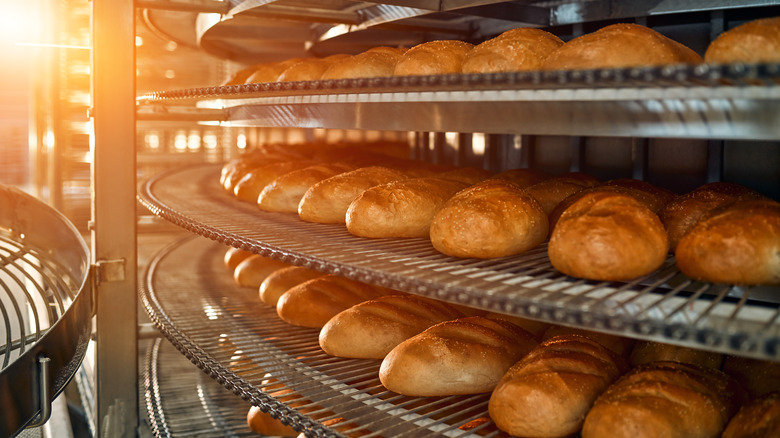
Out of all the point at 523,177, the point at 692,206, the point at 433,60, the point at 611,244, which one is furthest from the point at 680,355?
the point at 433,60

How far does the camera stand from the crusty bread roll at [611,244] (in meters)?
1.30

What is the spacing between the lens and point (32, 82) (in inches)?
→ 149

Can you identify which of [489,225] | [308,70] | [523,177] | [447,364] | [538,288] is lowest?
[447,364]

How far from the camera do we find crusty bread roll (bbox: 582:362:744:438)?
1219 mm

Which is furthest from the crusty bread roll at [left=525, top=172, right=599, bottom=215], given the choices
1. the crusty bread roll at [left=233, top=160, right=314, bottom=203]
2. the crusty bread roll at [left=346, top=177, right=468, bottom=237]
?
the crusty bread roll at [left=233, top=160, right=314, bottom=203]

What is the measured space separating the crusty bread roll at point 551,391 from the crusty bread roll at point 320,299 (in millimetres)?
844

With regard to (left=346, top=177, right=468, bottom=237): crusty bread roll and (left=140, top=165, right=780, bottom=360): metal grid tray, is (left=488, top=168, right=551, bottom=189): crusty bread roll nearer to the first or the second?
(left=346, top=177, right=468, bottom=237): crusty bread roll

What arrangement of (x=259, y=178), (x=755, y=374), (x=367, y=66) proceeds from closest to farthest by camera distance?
(x=755, y=374) < (x=367, y=66) < (x=259, y=178)

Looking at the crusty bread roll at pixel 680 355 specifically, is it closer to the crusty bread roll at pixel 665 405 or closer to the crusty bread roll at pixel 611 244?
the crusty bread roll at pixel 665 405

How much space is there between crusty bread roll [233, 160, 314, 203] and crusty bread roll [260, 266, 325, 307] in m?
0.35

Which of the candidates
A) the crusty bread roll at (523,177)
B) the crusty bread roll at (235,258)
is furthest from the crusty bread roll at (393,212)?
the crusty bread roll at (235,258)

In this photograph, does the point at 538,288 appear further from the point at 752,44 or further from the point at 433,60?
the point at 433,60

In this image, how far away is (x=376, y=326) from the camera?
74.0 inches

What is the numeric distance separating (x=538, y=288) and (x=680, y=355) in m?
0.53
